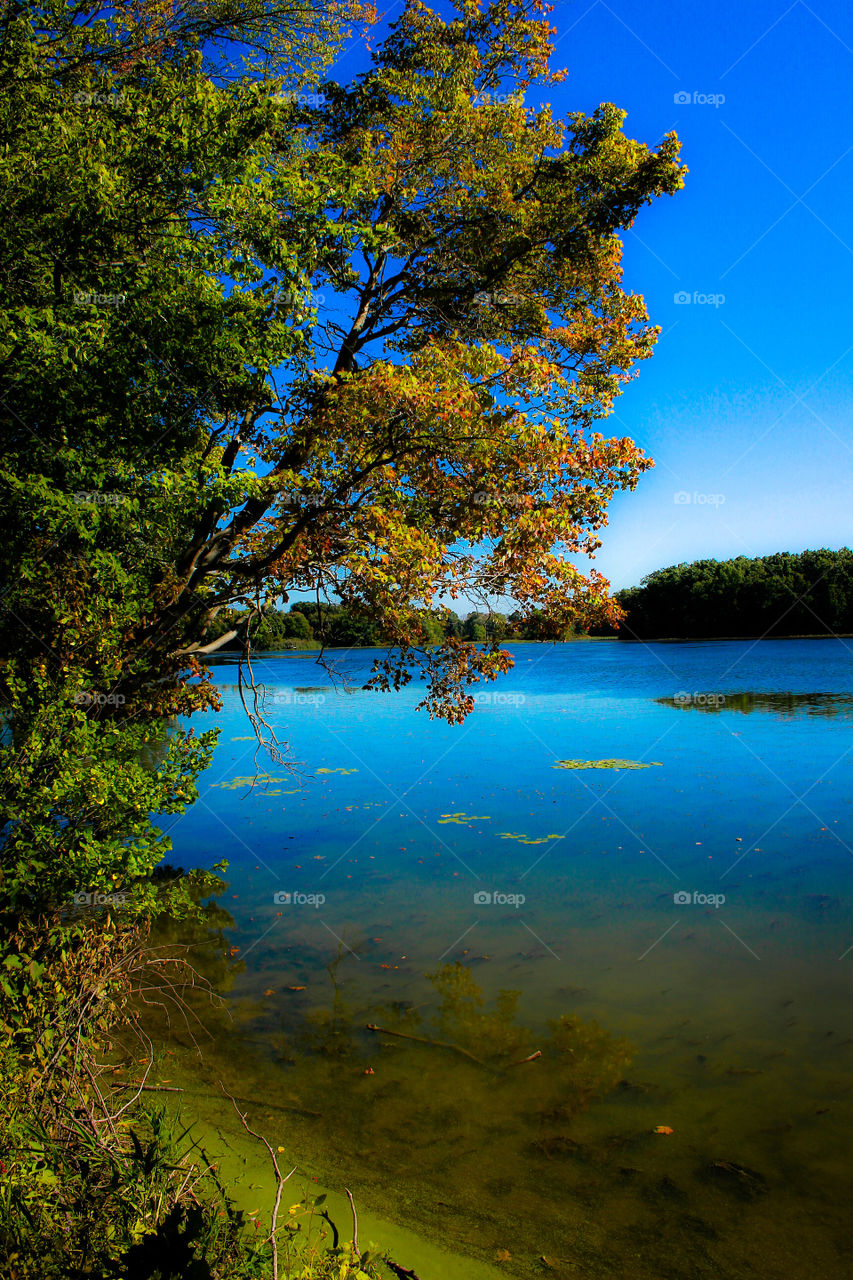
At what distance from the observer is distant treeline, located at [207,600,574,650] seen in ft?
27.2

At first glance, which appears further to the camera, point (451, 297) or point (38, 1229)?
point (451, 297)

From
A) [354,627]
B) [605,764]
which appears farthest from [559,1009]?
[605,764]

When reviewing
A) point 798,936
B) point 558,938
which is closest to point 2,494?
point 558,938

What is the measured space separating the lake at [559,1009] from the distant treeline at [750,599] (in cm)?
8129

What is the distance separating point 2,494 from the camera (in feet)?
18.7

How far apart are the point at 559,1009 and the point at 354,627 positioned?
4643mm

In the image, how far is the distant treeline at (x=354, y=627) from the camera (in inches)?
327

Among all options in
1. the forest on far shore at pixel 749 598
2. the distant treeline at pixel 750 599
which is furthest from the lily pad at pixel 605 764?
the distant treeline at pixel 750 599

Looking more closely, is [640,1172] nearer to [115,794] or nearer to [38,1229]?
[38,1229]

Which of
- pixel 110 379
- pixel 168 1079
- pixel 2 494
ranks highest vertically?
pixel 110 379

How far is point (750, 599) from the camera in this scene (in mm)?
102625

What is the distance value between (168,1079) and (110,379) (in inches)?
234

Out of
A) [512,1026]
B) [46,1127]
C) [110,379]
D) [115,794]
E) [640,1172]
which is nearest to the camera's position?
[46,1127]

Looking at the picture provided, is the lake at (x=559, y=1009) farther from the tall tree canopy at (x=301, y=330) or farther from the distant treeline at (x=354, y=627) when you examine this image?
the tall tree canopy at (x=301, y=330)
